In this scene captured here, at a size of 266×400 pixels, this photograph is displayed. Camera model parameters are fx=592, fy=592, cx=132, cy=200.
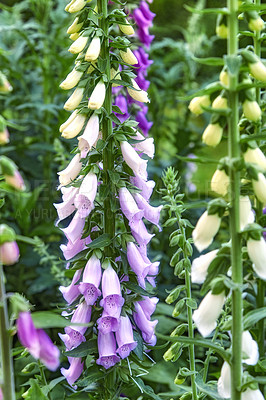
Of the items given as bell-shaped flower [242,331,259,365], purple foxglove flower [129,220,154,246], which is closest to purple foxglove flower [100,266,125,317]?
purple foxglove flower [129,220,154,246]

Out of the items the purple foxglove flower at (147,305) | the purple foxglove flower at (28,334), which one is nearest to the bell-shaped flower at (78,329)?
the purple foxglove flower at (147,305)

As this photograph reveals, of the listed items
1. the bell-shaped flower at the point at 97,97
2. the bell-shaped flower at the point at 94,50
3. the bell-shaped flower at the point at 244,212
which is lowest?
the bell-shaped flower at the point at 244,212

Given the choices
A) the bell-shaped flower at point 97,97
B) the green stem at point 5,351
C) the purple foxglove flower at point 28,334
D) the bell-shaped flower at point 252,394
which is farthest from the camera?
the bell-shaped flower at point 97,97

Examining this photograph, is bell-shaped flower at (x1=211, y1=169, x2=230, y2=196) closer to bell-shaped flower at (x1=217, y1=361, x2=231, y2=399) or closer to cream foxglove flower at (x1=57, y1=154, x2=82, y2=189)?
bell-shaped flower at (x1=217, y1=361, x2=231, y2=399)

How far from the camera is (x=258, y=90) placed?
2062 mm

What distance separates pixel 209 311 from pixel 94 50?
0.75 meters

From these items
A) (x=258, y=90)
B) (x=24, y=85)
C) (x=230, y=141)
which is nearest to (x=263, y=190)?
(x=230, y=141)

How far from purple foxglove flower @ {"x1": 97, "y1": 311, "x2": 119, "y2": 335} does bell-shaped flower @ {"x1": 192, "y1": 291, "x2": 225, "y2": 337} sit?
36 centimetres

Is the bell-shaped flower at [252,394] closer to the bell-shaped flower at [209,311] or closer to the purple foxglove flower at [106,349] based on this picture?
the bell-shaped flower at [209,311]

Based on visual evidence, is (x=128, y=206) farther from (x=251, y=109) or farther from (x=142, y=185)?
(x=251, y=109)

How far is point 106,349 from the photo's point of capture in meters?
1.63

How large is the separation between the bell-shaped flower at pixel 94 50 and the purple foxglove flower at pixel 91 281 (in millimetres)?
539

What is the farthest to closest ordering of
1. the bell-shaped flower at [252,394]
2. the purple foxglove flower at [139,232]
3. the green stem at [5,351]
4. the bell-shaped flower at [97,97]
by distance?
1. the purple foxglove flower at [139,232]
2. the bell-shaped flower at [97,97]
3. the bell-shaped flower at [252,394]
4. the green stem at [5,351]

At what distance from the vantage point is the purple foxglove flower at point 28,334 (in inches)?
43.9
